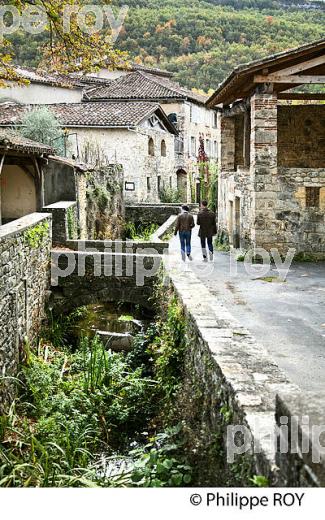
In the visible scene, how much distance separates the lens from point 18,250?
11109mm

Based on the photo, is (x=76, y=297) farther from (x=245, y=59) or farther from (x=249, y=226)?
(x=245, y=59)

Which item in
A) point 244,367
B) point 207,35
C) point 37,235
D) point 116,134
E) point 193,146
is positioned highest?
point 207,35

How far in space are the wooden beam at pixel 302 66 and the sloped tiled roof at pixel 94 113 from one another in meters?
16.6

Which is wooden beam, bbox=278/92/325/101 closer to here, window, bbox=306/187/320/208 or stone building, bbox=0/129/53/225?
window, bbox=306/187/320/208

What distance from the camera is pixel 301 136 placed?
17.0 m

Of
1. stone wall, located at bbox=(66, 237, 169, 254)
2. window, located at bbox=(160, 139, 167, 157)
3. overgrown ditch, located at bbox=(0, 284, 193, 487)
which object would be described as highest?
window, located at bbox=(160, 139, 167, 157)

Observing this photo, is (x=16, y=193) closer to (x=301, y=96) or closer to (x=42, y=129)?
(x=42, y=129)

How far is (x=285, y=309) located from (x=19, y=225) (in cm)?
498

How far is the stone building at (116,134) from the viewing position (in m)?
30.7

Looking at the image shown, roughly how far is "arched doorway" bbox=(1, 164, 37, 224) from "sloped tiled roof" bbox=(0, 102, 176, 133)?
9399 millimetres

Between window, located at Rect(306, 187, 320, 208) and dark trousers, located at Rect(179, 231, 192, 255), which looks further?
dark trousers, located at Rect(179, 231, 192, 255)

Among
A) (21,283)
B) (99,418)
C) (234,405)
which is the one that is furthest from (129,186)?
(234,405)

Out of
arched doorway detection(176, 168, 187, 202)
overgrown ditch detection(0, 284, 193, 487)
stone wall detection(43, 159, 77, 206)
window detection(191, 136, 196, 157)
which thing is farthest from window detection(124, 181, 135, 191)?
overgrown ditch detection(0, 284, 193, 487)

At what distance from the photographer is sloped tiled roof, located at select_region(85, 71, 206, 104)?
38.9 m
